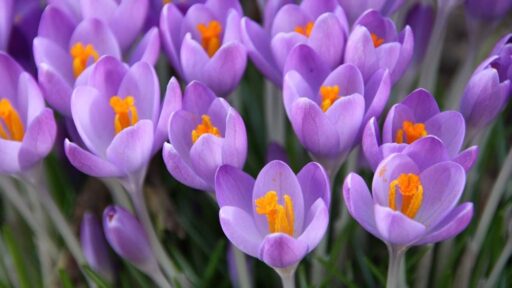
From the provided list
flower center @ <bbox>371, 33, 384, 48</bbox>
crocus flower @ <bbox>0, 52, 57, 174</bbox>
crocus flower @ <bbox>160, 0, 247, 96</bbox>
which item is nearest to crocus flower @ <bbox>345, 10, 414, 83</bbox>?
flower center @ <bbox>371, 33, 384, 48</bbox>

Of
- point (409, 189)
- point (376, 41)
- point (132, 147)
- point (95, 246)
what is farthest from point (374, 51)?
point (95, 246)

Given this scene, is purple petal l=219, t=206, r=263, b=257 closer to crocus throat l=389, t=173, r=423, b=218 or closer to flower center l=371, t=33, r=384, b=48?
crocus throat l=389, t=173, r=423, b=218

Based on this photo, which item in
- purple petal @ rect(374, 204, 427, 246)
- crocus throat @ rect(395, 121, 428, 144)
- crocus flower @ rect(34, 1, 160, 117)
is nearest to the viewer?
purple petal @ rect(374, 204, 427, 246)

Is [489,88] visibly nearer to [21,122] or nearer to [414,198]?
[414,198]

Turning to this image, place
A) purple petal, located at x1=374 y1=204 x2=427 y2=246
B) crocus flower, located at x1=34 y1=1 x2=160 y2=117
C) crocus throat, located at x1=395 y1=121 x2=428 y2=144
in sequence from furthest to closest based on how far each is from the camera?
crocus flower, located at x1=34 y1=1 x2=160 y2=117, crocus throat, located at x1=395 y1=121 x2=428 y2=144, purple petal, located at x1=374 y1=204 x2=427 y2=246

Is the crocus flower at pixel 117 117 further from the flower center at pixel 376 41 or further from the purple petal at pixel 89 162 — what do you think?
the flower center at pixel 376 41

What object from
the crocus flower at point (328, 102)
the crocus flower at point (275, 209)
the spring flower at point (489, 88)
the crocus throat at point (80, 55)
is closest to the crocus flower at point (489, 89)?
the spring flower at point (489, 88)
